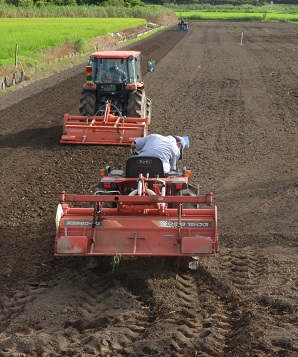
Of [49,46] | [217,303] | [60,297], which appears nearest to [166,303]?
[217,303]

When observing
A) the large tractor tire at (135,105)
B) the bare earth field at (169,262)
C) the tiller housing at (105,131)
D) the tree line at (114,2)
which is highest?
the tree line at (114,2)

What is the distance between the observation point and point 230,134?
16656mm

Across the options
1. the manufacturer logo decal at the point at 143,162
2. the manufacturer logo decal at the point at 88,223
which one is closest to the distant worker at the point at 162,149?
the manufacturer logo decal at the point at 143,162

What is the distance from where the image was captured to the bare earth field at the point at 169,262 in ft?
21.3

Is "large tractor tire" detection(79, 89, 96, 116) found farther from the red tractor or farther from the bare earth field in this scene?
the bare earth field

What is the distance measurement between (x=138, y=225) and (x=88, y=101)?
851cm

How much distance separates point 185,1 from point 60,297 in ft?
374

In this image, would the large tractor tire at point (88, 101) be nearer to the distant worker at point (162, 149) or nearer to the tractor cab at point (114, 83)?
the tractor cab at point (114, 83)

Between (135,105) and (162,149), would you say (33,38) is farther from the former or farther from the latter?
(162,149)

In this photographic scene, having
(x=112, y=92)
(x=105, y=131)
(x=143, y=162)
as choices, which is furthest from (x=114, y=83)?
(x=143, y=162)

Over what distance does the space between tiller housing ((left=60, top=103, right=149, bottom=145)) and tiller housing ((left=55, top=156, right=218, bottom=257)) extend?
19.9 feet

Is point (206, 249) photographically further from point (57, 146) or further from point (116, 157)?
point (57, 146)

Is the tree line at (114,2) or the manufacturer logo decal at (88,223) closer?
the manufacturer logo decal at (88,223)

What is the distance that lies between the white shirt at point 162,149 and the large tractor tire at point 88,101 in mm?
6352
